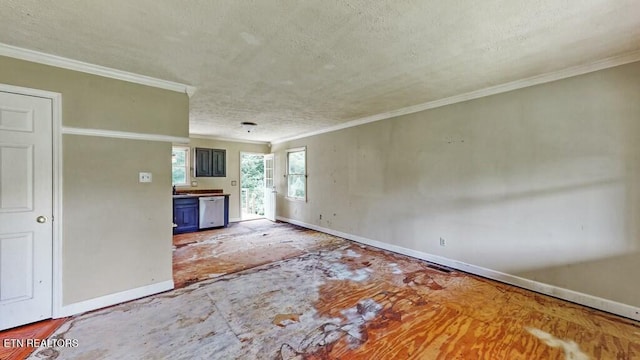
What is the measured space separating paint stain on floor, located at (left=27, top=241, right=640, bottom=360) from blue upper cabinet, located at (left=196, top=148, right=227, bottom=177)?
420 cm

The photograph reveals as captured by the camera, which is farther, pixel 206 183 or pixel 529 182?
pixel 206 183

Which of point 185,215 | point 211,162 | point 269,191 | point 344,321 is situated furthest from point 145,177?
point 269,191

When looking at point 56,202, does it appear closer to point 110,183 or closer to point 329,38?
point 110,183

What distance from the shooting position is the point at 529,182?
10.1 ft

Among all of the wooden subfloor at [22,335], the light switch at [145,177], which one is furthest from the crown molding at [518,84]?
the wooden subfloor at [22,335]

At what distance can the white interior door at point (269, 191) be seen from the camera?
25.2 ft

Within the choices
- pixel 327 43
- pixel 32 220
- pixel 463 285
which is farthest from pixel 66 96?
pixel 463 285

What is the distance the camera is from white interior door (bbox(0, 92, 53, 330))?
2.26m

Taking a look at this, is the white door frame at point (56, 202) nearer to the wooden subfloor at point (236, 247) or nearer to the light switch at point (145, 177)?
the light switch at point (145, 177)

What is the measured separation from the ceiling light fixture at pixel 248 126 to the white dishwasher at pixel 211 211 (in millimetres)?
1935

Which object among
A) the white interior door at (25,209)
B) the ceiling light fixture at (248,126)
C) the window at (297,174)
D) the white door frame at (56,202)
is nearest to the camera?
the white interior door at (25,209)

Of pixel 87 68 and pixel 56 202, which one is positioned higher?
pixel 87 68

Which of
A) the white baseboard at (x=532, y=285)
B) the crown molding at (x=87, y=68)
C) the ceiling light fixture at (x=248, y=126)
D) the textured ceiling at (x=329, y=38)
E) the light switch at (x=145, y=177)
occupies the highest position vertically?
the ceiling light fixture at (x=248, y=126)

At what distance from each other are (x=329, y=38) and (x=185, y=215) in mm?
5437
